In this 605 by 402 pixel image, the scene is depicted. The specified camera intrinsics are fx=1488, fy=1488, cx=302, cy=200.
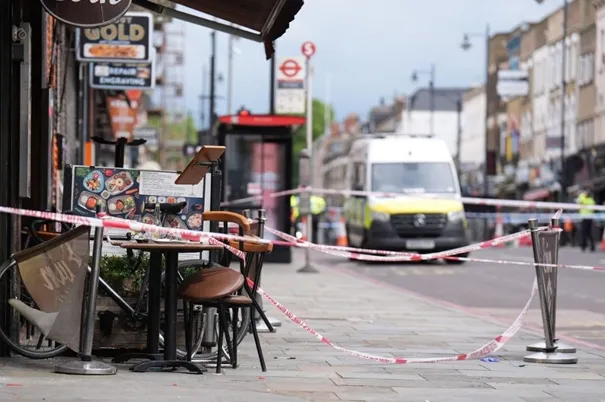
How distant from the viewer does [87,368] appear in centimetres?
1011

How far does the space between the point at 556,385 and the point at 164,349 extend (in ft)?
9.11

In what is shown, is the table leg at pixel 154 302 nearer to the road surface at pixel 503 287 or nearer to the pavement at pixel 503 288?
the pavement at pixel 503 288

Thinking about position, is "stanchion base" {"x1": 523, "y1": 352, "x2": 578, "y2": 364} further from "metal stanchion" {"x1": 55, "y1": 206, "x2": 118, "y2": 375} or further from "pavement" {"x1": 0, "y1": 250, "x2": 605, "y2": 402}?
"metal stanchion" {"x1": 55, "y1": 206, "x2": 118, "y2": 375}

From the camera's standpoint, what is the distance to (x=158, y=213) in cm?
1127

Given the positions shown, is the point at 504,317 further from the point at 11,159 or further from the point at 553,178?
the point at 553,178

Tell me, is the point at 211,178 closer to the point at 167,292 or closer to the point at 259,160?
the point at 167,292

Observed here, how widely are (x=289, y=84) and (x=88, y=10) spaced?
20.5 metres

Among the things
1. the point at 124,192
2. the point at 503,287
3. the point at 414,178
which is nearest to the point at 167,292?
the point at 124,192

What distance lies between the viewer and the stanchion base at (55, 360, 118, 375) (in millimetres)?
10078

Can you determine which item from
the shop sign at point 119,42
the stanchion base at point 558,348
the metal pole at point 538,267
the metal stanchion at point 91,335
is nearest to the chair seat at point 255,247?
the metal stanchion at point 91,335

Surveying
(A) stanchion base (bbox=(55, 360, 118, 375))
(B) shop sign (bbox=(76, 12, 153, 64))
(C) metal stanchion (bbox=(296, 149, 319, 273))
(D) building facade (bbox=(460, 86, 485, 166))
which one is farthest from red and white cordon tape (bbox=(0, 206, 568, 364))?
(D) building facade (bbox=(460, 86, 485, 166))

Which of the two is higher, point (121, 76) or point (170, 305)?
point (121, 76)

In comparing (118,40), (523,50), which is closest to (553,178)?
(523,50)

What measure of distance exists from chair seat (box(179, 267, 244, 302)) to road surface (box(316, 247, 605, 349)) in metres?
4.98
